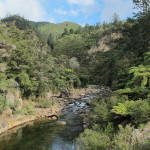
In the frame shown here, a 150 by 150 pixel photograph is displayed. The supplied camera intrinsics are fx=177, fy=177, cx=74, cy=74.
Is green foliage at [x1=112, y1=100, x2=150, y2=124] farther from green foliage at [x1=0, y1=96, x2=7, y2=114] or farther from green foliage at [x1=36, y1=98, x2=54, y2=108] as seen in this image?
green foliage at [x1=36, y1=98, x2=54, y2=108]

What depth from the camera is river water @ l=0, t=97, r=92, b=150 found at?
41.8ft

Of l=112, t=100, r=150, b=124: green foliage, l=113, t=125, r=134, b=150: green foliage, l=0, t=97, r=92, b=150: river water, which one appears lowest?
l=0, t=97, r=92, b=150: river water

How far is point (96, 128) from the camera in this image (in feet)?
41.0

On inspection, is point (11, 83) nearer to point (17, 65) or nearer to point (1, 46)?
point (17, 65)

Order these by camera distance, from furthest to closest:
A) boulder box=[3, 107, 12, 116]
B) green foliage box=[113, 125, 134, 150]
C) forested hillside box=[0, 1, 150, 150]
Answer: boulder box=[3, 107, 12, 116] < forested hillside box=[0, 1, 150, 150] < green foliage box=[113, 125, 134, 150]

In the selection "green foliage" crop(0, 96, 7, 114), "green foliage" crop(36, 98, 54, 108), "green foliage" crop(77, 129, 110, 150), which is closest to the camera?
"green foliage" crop(77, 129, 110, 150)

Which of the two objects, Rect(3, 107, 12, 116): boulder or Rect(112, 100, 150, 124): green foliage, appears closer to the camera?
Rect(112, 100, 150, 124): green foliage

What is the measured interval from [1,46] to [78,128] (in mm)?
14106

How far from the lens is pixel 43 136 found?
1478 centimetres

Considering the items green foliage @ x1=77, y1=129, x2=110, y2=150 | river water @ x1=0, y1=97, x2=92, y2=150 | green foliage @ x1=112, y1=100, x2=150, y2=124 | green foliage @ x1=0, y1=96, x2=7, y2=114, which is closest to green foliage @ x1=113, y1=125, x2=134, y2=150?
green foliage @ x1=77, y1=129, x2=110, y2=150

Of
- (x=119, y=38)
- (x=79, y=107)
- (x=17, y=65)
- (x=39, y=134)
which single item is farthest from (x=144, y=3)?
(x=119, y=38)

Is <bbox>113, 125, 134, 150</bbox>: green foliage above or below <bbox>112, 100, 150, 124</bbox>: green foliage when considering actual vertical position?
below

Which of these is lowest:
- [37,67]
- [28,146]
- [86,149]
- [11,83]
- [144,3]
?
[28,146]

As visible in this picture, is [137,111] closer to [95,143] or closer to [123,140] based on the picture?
[123,140]
